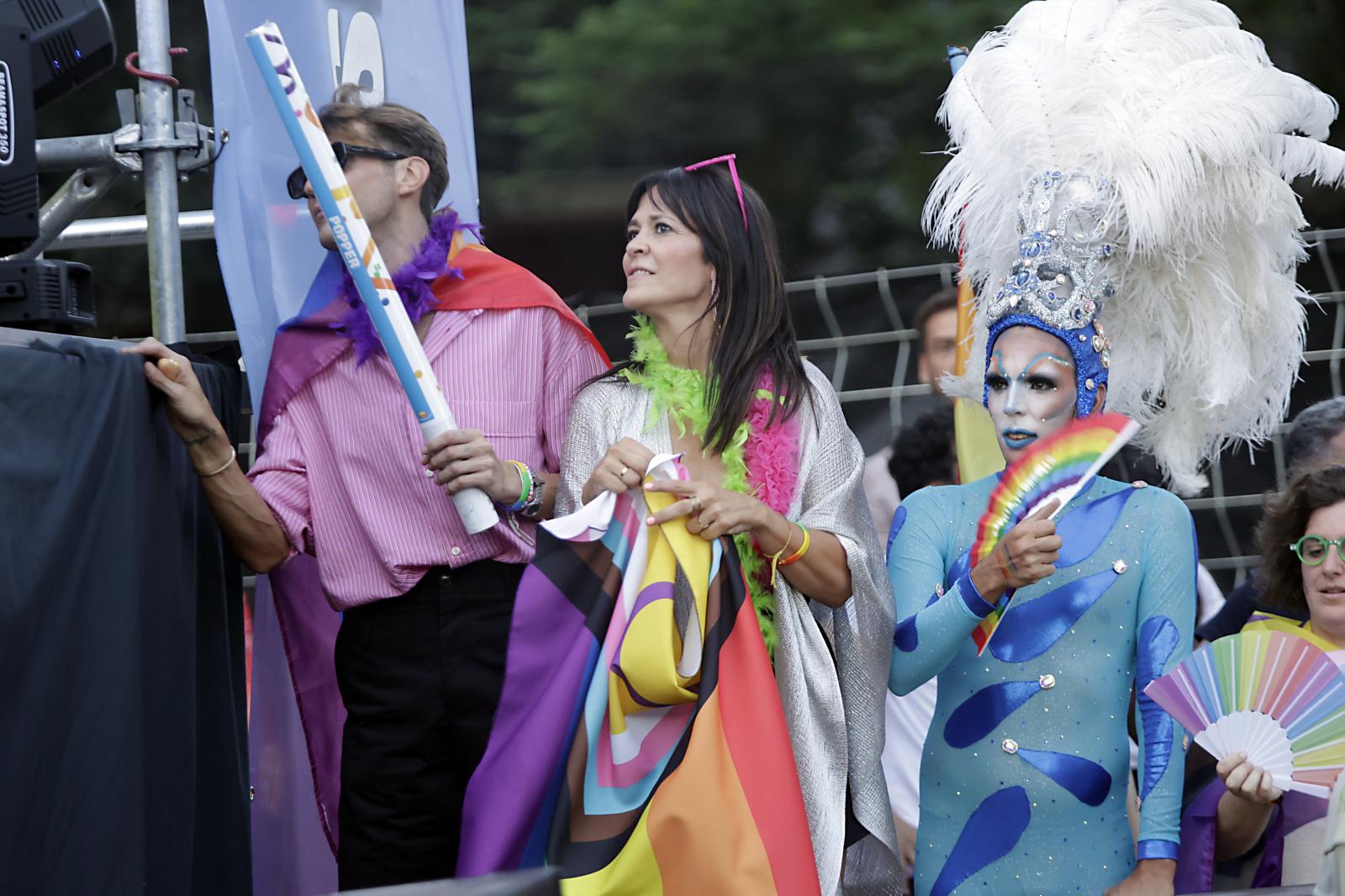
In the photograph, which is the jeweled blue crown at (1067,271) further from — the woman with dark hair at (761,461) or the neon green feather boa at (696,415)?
the neon green feather boa at (696,415)

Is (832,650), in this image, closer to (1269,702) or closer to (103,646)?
(1269,702)

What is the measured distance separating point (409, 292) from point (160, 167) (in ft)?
1.68

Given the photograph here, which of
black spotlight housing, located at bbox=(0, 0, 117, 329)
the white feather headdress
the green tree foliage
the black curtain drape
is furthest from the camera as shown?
the green tree foliage

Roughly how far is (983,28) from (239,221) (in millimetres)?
6279

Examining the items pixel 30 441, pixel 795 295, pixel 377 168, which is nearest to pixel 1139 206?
pixel 377 168

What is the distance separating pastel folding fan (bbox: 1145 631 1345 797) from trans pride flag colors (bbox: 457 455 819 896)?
66 cm

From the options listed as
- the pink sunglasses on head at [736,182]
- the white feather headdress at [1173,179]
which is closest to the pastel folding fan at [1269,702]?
the white feather headdress at [1173,179]

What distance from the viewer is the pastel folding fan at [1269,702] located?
2.80 meters

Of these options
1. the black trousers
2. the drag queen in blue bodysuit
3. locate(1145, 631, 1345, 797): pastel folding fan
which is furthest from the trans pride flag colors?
locate(1145, 631, 1345, 797): pastel folding fan

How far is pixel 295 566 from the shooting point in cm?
347

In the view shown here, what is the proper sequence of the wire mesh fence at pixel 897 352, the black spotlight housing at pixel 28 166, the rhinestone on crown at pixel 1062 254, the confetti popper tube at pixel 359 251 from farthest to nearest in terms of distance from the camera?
1. the wire mesh fence at pixel 897 352
2. the rhinestone on crown at pixel 1062 254
3. the confetti popper tube at pixel 359 251
4. the black spotlight housing at pixel 28 166

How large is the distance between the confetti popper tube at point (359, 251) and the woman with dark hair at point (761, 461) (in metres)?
0.28

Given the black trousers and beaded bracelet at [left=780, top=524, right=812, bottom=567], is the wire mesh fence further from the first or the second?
beaded bracelet at [left=780, top=524, right=812, bottom=567]

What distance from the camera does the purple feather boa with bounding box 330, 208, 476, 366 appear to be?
10.8ft
